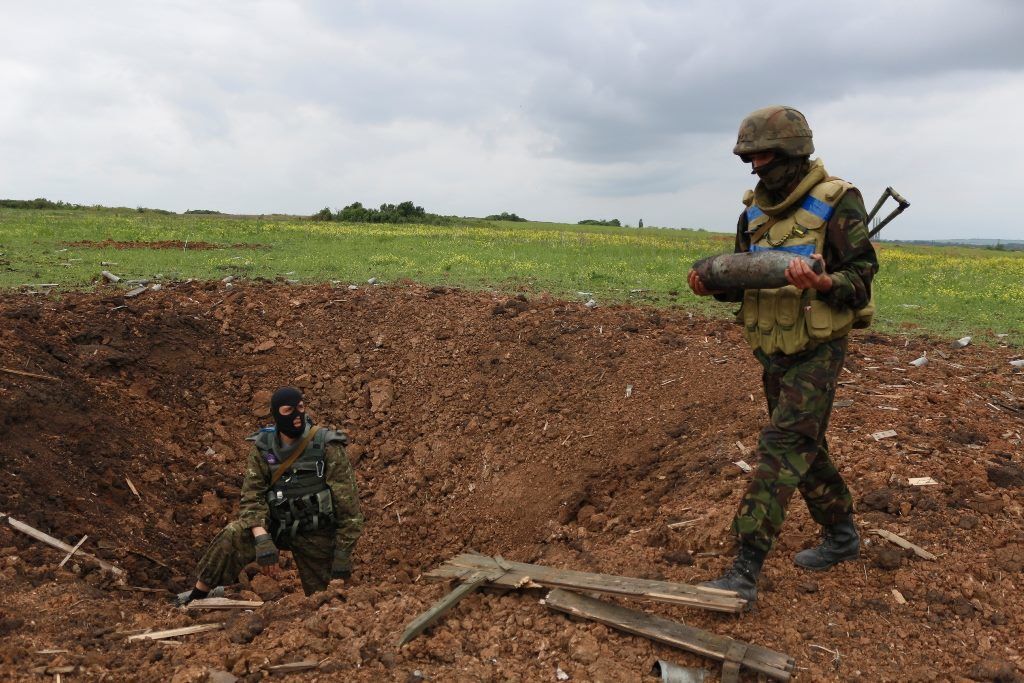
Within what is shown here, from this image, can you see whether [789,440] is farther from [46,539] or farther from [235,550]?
[46,539]

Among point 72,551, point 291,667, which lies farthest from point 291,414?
point 291,667

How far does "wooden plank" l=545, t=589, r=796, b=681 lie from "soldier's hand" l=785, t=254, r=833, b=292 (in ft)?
4.76

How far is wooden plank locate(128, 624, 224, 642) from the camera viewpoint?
11.3 ft

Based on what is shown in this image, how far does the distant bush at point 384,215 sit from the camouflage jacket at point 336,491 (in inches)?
1325

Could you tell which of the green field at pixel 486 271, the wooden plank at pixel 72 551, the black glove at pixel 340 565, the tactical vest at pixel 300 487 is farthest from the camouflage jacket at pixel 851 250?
the green field at pixel 486 271

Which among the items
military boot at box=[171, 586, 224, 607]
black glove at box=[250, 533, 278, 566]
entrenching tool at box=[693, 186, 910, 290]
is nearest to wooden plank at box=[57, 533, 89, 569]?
military boot at box=[171, 586, 224, 607]

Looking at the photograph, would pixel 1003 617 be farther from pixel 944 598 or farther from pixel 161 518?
pixel 161 518

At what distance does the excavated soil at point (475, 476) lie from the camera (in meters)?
3.23

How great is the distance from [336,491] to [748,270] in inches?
120

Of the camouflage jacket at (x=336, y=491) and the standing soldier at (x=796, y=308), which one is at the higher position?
the standing soldier at (x=796, y=308)

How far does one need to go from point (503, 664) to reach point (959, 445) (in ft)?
11.9

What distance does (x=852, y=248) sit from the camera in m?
3.33

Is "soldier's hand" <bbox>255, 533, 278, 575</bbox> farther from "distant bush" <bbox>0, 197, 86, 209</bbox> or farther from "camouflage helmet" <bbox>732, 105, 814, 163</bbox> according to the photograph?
"distant bush" <bbox>0, 197, 86, 209</bbox>

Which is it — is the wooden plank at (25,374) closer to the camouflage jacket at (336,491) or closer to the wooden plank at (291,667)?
the camouflage jacket at (336,491)
